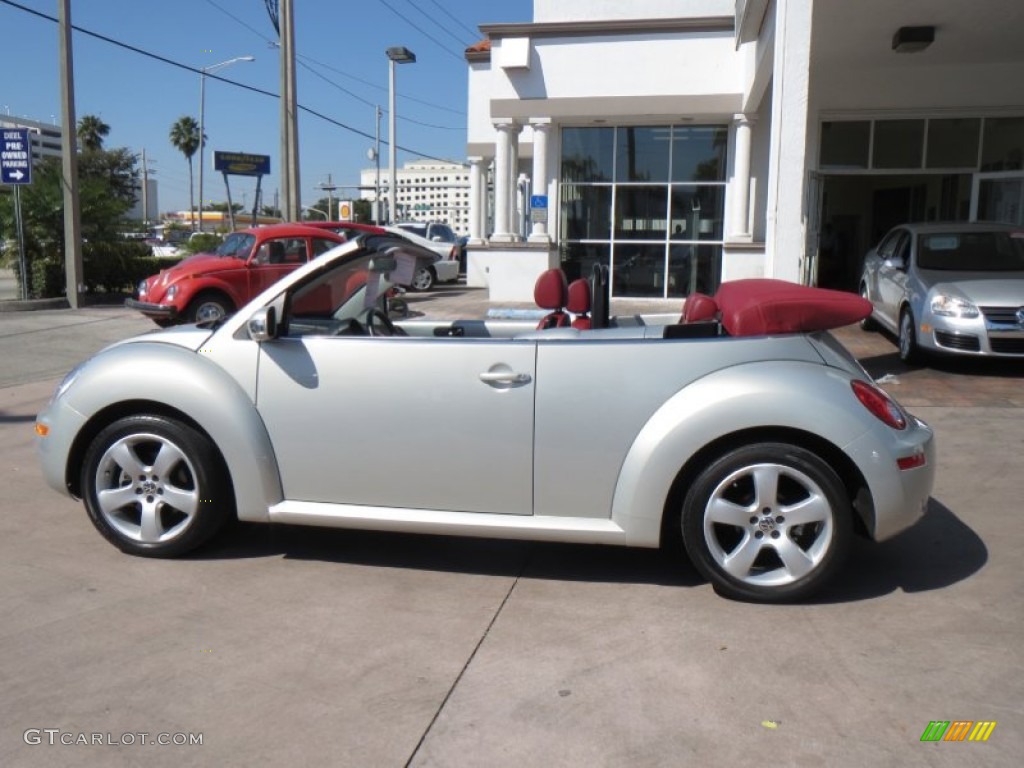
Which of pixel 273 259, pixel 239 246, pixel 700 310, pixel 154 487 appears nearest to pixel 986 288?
pixel 700 310

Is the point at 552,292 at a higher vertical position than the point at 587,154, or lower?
lower

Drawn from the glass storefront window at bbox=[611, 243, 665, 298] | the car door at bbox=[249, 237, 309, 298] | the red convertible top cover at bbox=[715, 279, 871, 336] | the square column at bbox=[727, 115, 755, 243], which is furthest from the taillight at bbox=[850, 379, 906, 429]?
the glass storefront window at bbox=[611, 243, 665, 298]

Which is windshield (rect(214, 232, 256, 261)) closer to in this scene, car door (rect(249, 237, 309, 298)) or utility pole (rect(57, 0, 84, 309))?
car door (rect(249, 237, 309, 298))

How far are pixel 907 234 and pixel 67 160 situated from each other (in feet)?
49.4

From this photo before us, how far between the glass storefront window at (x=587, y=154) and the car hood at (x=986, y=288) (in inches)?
370

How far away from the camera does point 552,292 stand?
5.57 meters

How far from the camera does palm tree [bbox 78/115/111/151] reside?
77.8 metres

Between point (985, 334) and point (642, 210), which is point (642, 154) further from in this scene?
point (985, 334)

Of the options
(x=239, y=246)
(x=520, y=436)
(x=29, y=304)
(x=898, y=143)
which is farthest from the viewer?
(x=29, y=304)

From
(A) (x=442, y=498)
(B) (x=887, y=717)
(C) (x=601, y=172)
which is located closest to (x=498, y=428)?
(A) (x=442, y=498)

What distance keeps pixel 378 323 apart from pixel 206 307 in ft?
31.8

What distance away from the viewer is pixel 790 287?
4.50m

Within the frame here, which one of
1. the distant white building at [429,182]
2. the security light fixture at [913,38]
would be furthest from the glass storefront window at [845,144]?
the distant white building at [429,182]

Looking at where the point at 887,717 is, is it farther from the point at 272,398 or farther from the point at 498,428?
the point at 272,398
